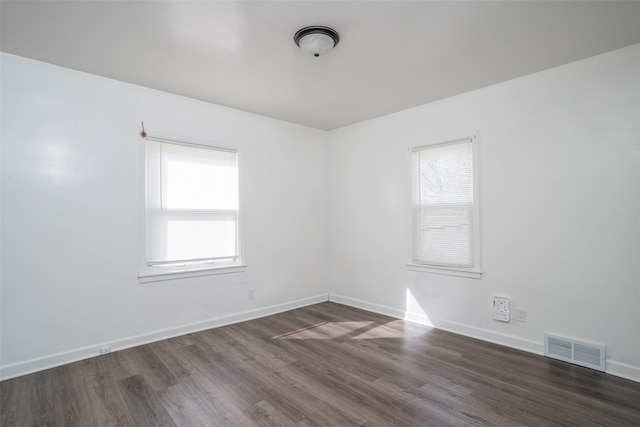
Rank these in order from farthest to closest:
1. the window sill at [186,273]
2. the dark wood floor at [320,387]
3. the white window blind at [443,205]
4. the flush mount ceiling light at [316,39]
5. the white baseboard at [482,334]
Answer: the white window blind at [443,205] < the window sill at [186,273] < the white baseboard at [482,334] < the flush mount ceiling light at [316,39] < the dark wood floor at [320,387]

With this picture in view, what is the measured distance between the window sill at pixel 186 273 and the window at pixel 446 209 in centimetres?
219

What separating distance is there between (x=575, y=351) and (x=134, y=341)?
4078mm

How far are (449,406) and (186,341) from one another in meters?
2.56

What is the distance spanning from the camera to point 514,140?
3.26m

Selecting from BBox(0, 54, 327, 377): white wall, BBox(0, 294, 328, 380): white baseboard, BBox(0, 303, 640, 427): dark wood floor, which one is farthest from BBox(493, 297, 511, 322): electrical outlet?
BBox(0, 54, 327, 377): white wall

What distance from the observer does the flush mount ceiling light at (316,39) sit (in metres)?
2.39

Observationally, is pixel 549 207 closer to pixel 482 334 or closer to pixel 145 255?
pixel 482 334

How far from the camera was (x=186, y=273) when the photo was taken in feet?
12.0

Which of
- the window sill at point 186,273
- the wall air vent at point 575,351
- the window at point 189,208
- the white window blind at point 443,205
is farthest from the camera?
the white window blind at point 443,205

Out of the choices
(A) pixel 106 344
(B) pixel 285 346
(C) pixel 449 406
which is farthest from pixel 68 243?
A: (C) pixel 449 406

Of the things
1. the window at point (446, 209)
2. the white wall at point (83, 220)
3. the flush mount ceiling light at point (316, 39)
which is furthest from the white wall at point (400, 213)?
the flush mount ceiling light at point (316, 39)

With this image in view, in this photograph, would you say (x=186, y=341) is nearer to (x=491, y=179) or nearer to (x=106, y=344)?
(x=106, y=344)

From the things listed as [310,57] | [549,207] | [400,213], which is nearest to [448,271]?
[400,213]

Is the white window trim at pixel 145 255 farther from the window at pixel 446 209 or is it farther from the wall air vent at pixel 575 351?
the wall air vent at pixel 575 351
